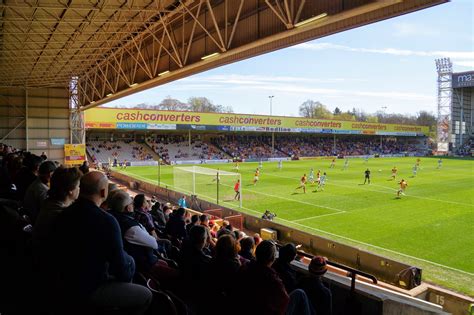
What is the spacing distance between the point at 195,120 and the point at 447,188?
35.7 m

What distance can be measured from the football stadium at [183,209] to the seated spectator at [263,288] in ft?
0.04

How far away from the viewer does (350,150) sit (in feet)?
258

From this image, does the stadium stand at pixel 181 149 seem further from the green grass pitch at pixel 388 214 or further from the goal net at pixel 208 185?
the goal net at pixel 208 185

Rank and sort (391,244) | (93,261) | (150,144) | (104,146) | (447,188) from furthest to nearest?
(150,144) → (104,146) → (447,188) → (391,244) → (93,261)

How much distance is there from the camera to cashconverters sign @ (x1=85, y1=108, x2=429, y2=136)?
164 feet

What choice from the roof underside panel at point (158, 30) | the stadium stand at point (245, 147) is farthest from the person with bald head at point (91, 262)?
the stadium stand at point (245, 147)

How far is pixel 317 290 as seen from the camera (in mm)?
3750

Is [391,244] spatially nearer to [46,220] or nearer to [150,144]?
[46,220]

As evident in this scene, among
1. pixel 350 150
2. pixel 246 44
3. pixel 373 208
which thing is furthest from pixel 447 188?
pixel 350 150

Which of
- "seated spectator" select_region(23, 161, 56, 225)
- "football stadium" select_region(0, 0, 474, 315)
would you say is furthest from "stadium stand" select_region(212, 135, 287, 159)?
"seated spectator" select_region(23, 161, 56, 225)

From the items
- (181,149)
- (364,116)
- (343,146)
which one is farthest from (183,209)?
(364,116)

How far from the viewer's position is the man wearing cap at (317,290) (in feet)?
12.2

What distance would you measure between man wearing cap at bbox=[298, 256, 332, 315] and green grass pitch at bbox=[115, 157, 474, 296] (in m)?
9.52

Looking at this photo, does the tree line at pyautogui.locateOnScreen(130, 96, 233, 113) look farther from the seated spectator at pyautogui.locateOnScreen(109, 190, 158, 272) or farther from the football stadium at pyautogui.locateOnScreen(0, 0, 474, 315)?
the seated spectator at pyautogui.locateOnScreen(109, 190, 158, 272)
